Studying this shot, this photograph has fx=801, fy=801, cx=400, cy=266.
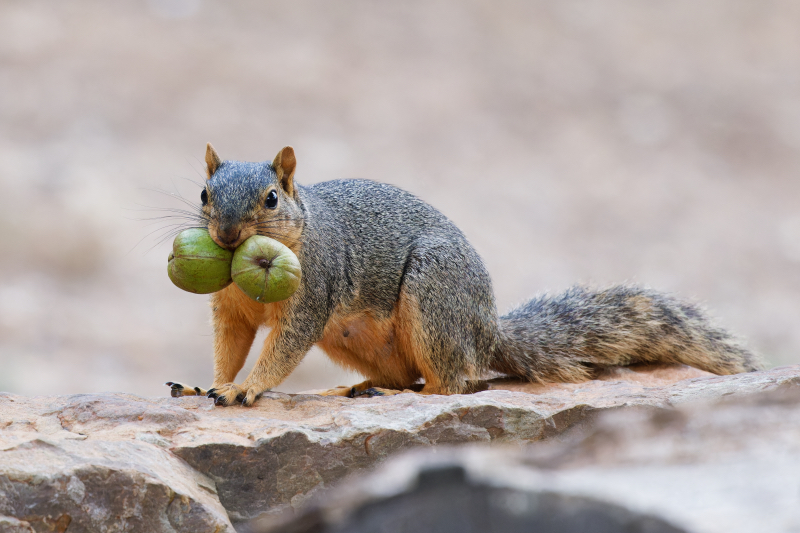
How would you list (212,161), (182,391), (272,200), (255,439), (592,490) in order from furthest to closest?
(212,161)
(182,391)
(272,200)
(255,439)
(592,490)

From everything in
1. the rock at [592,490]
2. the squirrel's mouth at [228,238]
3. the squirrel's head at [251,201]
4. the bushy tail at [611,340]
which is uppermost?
the squirrel's head at [251,201]

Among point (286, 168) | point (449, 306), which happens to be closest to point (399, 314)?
point (449, 306)

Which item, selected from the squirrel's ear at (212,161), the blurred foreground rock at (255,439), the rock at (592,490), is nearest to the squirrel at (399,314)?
the squirrel's ear at (212,161)

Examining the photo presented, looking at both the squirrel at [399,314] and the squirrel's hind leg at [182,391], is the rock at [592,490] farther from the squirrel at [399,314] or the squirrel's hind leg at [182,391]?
the squirrel's hind leg at [182,391]

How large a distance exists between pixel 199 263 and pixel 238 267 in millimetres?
160

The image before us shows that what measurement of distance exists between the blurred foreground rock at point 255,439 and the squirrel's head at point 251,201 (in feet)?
2.37

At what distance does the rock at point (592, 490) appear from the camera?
116cm

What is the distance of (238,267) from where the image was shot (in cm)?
322

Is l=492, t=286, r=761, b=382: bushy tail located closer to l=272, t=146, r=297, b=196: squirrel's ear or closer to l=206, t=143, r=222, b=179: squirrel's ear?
l=272, t=146, r=297, b=196: squirrel's ear

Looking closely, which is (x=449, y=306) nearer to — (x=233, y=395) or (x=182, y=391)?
(x=233, y=395)

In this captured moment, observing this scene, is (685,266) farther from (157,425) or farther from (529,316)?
(157,425)

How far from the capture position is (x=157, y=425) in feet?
9.44

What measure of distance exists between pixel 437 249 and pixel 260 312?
0.96 m

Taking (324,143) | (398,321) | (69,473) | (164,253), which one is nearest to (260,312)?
(398,321)
